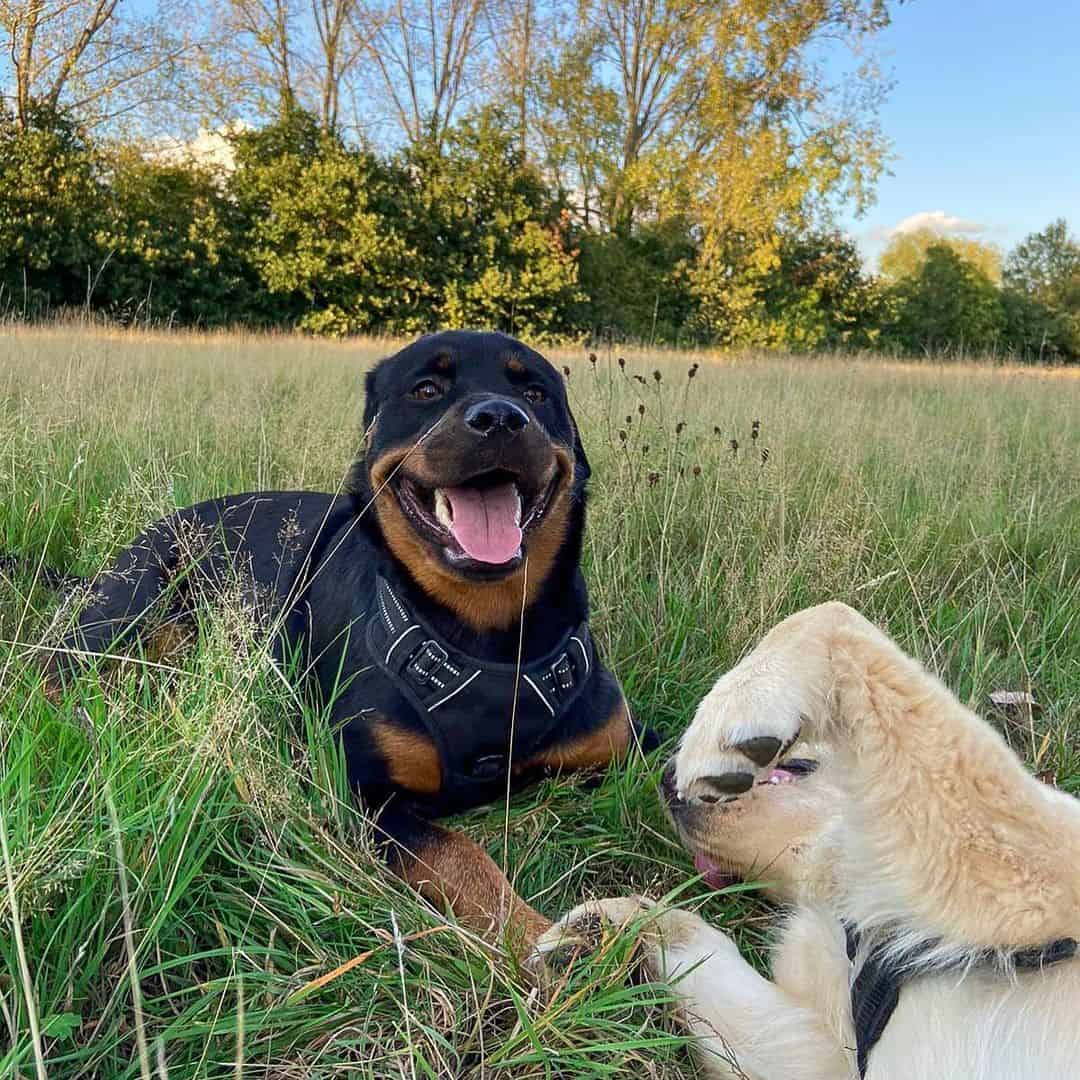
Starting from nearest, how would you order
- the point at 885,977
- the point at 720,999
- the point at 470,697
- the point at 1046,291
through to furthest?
the point at 885,977 < the point at 720,999 < the point at 470,697 < the point at 1046,291

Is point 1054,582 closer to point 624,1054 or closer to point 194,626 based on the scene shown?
point 624,1054

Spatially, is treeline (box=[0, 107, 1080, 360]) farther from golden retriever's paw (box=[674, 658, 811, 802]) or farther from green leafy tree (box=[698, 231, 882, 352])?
golden retriever's paw (box=[674, 658, 811, 802])

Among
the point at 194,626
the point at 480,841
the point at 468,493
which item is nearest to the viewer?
the point at 480,841

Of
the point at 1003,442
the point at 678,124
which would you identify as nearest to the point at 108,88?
the point at 678,124

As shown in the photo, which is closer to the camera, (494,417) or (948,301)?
(494,417)

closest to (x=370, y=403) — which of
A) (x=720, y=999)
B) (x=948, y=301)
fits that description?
(x=720, y=999)

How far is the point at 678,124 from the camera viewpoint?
2095 cm

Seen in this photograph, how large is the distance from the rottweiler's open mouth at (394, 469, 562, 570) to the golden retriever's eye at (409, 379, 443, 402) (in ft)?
1.03

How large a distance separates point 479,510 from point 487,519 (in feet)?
0.12

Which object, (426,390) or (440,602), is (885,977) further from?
(426,390)

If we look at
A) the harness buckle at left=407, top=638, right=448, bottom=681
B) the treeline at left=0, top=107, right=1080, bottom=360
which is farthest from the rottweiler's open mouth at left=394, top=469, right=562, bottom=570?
the treeline at left=0, top=107, right=1080, bottom=360

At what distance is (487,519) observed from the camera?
2463 mm

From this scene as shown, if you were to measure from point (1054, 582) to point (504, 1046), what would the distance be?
3203 millimetres

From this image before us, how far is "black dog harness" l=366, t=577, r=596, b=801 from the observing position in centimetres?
222
